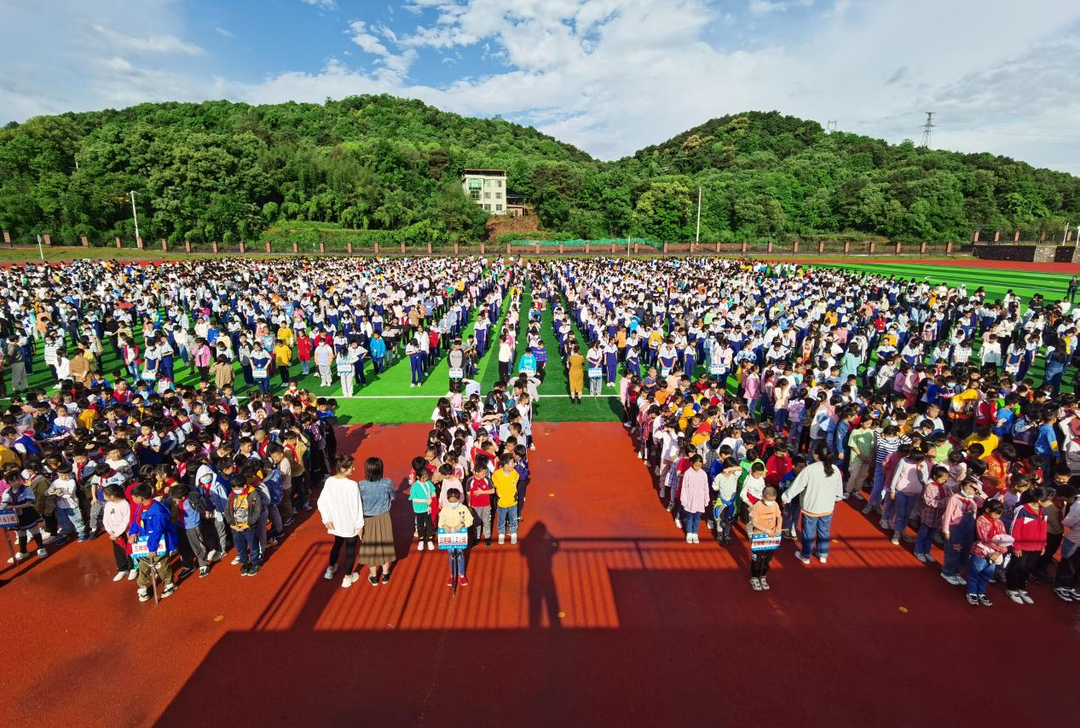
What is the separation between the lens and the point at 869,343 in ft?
51.1

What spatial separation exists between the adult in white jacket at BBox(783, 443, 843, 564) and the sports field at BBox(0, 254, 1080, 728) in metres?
0.32

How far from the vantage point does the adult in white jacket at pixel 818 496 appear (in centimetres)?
615

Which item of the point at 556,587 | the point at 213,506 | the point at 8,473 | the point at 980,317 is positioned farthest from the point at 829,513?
the point at 980,317

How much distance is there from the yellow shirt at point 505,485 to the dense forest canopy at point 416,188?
56808mm

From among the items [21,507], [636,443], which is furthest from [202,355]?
[636,443]

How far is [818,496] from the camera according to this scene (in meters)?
6.22

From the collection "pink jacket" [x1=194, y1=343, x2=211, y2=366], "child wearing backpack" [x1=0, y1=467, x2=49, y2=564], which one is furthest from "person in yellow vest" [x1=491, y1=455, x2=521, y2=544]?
"pink jacket" [x1=194, y1=343, x2=211, y2=366]

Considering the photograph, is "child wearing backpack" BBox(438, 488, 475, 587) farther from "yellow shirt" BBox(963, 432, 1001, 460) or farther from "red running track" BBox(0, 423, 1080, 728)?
"yellow shirt" BBox(963, 432, 1001, 460)

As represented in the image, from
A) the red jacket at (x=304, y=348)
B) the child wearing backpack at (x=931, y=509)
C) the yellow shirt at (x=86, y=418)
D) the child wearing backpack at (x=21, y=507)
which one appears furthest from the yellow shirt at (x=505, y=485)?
the red jacket at (x=304, y=348)

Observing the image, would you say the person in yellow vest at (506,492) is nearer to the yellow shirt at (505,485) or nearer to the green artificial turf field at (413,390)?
the yellow shirt at (505,485)

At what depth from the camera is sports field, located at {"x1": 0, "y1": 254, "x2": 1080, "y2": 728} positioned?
4609 mm

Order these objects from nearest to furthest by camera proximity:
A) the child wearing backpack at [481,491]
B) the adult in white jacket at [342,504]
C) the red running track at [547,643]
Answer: the red running track at [547,643] → the adult in white jacket at [342,504] → the child wearing backpack at [481,491]

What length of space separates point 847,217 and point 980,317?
63958mm

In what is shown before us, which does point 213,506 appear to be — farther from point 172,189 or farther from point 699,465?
point 172,189
